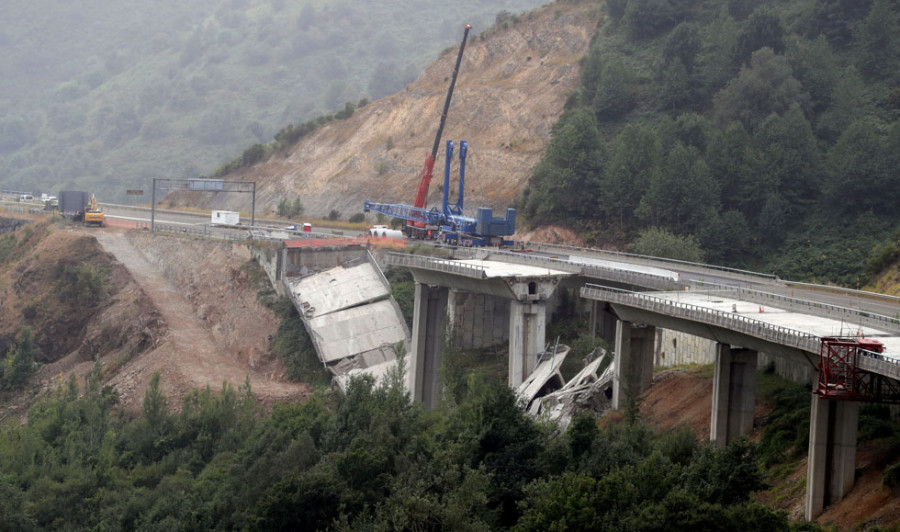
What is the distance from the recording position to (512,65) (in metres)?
100

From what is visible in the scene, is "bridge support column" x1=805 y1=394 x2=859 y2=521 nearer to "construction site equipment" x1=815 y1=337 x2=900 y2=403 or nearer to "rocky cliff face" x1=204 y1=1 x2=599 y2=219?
"construction site equipment" x1=815 y1=337 x2=900 y2=403

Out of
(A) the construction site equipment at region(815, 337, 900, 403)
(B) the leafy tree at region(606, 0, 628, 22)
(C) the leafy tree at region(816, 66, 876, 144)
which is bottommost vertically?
(A) the construction site equipment at region(815, 337, 900, 403)

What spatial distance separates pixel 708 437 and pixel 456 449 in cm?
870

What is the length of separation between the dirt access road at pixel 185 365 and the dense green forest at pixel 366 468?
2769 millimetres

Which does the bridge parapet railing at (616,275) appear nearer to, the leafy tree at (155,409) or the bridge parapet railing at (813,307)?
the bridge parapet railing at (813,307)

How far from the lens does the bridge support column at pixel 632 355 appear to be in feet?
136

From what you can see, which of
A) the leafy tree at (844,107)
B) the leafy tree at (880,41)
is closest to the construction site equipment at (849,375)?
the leafy tree at (844,107)

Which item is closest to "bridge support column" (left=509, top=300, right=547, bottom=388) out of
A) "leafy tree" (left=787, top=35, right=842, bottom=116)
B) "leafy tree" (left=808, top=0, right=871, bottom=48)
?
"leafy tree" (left=787, top=35, right=842, bottom=116)

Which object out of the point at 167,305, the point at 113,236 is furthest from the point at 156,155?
the point at 167,305

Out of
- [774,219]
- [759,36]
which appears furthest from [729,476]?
[759,36]

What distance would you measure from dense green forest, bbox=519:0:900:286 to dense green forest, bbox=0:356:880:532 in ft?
80.3

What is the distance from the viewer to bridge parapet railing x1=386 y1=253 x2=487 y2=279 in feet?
160

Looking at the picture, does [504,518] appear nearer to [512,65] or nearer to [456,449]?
[456,449]

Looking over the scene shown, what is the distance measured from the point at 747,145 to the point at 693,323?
3279 centimetres
